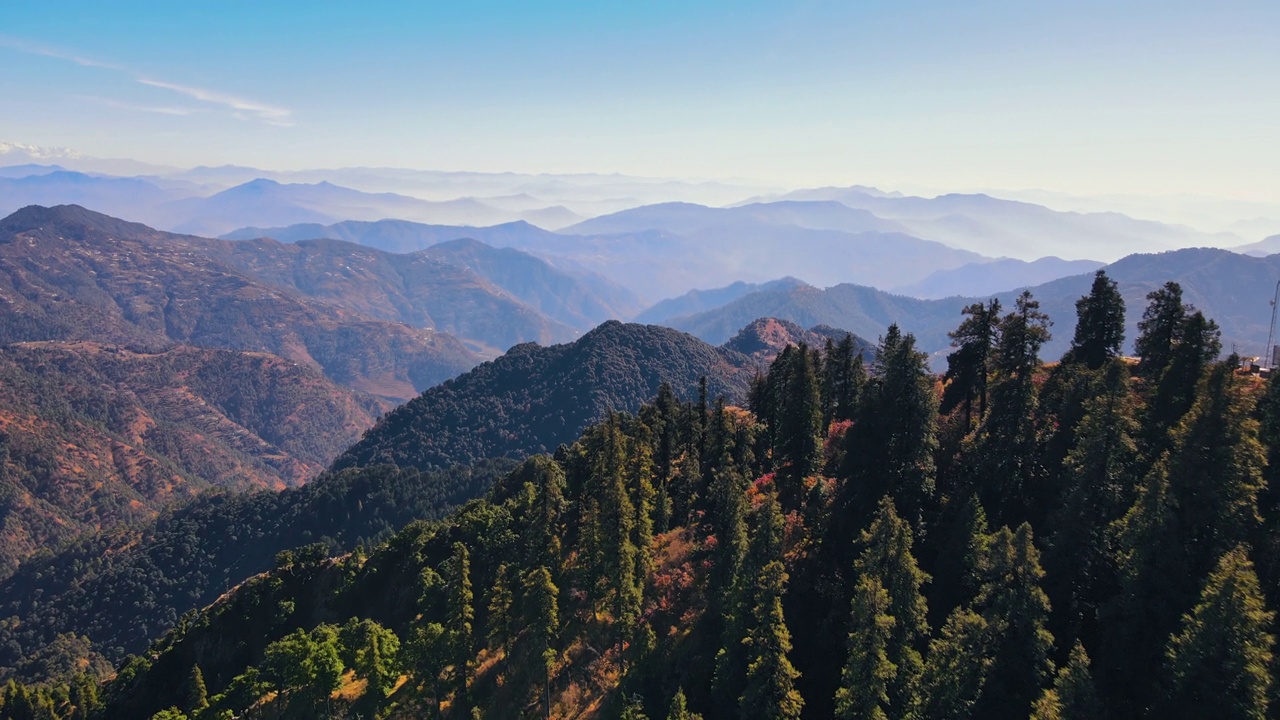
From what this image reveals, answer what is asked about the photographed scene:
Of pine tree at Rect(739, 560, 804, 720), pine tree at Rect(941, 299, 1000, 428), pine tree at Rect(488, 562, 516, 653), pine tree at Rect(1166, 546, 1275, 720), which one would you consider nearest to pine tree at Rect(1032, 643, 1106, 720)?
pine tree at Rect(1166, 546, 1275, 720)

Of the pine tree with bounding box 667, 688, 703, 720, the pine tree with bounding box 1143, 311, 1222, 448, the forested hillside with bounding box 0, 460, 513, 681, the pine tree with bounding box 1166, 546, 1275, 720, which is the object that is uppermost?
the pine tree with bounding box 1143, 311, 1222, 448

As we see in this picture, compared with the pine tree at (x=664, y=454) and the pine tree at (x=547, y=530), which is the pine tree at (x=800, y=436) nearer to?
the pine tree at (x=664, y=454)

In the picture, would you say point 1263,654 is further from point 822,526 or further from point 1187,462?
point 822,526

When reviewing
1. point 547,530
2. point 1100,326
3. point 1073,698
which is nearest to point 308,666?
point 547,530

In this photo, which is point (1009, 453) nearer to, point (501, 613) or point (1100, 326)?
point (1100, 326)

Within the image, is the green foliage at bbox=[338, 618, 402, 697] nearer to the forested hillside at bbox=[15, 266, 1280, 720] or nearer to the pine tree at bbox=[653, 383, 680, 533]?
the forested hillside at bbox=[15, 266, 1280, 720]

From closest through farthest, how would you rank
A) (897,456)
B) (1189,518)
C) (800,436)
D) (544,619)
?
1. (1189,518)
2. (897,456)
3. (544,619)
4. (800,436)
